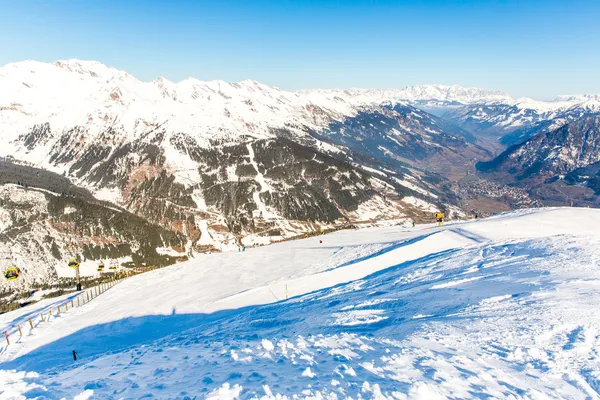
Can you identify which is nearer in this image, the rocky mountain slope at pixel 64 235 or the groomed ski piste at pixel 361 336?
the groomed ski piste at pixel 361 336

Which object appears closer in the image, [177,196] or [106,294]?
[106,294]

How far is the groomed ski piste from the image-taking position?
12289 mm

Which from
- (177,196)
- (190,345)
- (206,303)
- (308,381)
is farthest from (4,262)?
(308,381)

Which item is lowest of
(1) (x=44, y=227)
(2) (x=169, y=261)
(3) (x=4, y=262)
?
(2) (x=169, y=261)

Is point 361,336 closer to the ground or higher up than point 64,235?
closer to the ground

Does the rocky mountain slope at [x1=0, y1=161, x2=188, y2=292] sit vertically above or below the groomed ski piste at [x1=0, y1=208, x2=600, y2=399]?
above

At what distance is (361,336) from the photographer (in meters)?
17.8

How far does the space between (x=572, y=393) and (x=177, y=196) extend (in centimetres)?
20054

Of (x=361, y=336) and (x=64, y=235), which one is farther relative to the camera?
(x=64, y=235)

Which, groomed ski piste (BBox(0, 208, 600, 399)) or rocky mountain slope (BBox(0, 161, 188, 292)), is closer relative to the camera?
groomed ski piste (BBox(0, 208, 600, 399))

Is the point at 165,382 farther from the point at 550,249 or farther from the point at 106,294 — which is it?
the point at 106,294

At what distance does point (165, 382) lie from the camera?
15.2 metres

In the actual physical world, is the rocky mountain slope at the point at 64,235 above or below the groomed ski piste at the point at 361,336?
above

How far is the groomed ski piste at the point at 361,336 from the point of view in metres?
12.3
